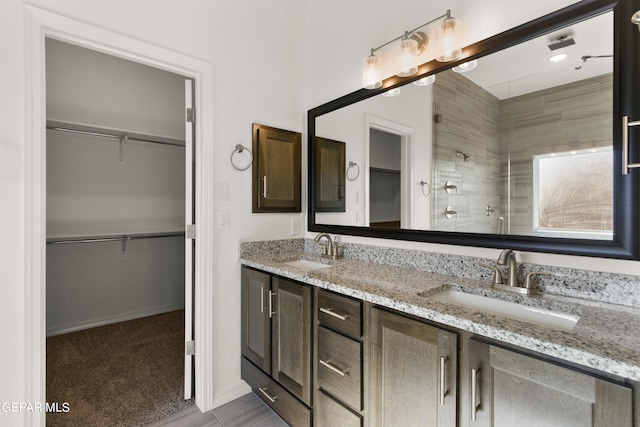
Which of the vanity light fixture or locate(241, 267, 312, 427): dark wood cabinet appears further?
locate(241, 267, 312, 427): dark wood cabinet

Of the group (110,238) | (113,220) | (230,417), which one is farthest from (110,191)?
(230,417)

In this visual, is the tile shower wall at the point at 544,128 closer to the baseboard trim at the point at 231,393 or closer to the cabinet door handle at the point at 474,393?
the cabinet door handle at the point at 474,393

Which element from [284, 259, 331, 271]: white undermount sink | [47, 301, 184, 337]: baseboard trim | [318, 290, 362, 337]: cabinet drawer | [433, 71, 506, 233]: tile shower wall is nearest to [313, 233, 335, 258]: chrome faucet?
[284, 259, 331, 271]: white undermount sink

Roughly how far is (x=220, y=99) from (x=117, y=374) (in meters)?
2.10

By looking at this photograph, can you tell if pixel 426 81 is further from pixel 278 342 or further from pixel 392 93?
pixel 278 342

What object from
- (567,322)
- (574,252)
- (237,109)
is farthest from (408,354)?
(237,109)

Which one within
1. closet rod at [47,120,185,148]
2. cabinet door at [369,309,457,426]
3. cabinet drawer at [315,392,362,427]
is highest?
closet rod at [47,120,185,148]

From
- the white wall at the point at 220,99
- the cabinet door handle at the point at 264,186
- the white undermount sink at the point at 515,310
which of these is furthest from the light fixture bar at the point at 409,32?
the white undermount sink at the point at 515,310

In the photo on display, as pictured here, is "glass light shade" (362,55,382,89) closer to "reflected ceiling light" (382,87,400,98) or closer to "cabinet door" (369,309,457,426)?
"reflected ceiling light" (382,87,400,98)

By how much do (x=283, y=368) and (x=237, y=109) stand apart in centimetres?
163

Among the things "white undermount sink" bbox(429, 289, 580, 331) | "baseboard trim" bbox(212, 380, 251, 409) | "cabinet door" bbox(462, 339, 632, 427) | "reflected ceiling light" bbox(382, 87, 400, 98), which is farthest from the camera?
"baseboard trim" bbox(212, 380, 251, 409)

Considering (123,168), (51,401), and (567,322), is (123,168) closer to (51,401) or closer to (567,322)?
(51,401)

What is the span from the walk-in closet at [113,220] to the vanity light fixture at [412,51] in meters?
1.61

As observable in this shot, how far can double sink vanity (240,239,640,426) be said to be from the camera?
0.79 metres
